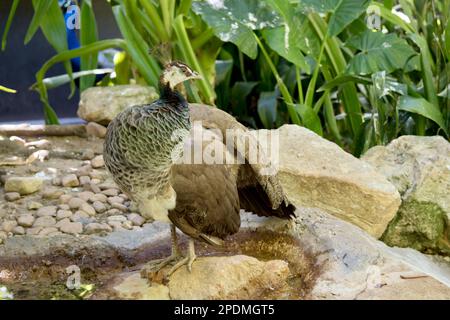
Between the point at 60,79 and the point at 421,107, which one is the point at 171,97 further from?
the point at 60,79

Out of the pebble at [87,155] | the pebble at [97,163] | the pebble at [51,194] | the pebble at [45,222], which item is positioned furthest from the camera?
the pebble at [87,155]

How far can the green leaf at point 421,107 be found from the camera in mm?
3350

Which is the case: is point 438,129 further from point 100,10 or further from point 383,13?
point 100,10

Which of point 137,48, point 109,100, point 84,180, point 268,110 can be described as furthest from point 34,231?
point 268,110

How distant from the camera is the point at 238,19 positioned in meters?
3.42

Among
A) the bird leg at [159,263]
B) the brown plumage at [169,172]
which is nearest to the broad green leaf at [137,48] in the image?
the bird leg at [159,263]

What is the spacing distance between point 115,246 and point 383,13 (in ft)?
6.98

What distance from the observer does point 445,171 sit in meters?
2.86

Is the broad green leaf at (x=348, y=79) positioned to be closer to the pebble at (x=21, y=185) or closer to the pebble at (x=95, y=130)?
the pebble at (x=95, y=130)

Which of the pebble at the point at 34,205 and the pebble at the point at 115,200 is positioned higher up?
the pebble at the point at 34,205

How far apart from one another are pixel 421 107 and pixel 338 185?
1017mm

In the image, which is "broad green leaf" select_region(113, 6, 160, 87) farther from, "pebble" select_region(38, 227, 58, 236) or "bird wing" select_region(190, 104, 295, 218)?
"bird wing" select_region(190, 104, 295, 218)

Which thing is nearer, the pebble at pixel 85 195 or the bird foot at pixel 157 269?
the bird foot at pixel 157 269

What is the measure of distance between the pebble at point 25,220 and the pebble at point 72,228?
5.2 inches
